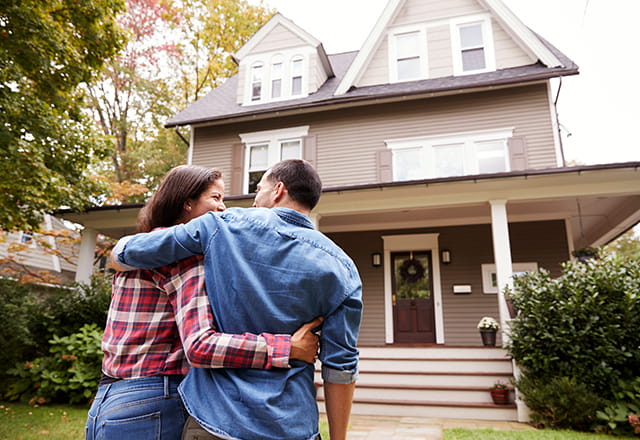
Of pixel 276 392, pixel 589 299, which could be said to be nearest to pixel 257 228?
pixel 276 392

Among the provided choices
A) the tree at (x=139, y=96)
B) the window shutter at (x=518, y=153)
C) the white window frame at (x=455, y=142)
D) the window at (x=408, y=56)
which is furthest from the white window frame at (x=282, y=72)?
the tree at (x=139, y=96)

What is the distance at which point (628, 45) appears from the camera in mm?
7211

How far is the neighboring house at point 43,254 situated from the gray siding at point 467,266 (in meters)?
8.85

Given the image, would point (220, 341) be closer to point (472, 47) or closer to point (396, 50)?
point (472, 47)

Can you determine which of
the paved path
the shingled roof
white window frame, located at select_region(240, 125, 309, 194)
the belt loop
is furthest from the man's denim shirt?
white window frame, located at select_region(240, 125, 309, 194)

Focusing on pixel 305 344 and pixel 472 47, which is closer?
pixel 305 344

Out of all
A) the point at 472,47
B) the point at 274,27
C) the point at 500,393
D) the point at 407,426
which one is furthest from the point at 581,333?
the point at 274,27

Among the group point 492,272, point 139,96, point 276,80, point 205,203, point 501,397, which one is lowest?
point 501,397

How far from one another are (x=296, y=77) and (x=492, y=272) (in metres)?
6.89

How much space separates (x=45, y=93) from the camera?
6906 millimetres

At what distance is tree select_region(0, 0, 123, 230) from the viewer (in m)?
6.05

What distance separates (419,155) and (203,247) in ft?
29.6

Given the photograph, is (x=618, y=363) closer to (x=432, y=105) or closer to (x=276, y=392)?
(x=276, y=392)

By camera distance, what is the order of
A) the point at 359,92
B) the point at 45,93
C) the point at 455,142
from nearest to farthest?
the point at 45,93 < the point at 455,142 < the point at 359,92
